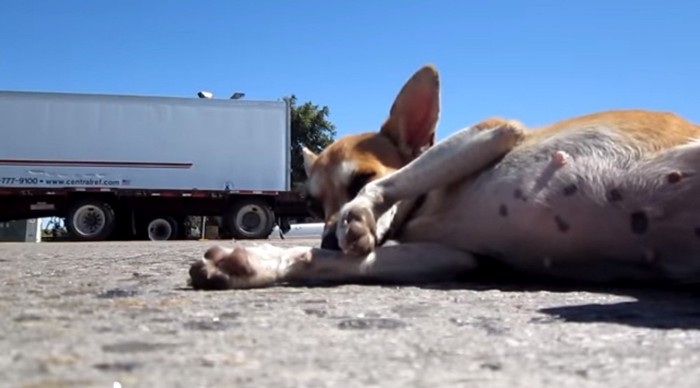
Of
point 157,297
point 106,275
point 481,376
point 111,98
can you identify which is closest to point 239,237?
point 111,98

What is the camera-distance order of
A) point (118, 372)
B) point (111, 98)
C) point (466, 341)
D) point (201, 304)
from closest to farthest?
point (118, 372)
point (466, 341)
point (201, 304)
point (111, 98)

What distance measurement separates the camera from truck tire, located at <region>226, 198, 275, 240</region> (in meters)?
22.9

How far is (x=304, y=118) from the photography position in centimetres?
4369

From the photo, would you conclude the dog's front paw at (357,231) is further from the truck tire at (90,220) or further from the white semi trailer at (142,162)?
the truck tire at (90,220)

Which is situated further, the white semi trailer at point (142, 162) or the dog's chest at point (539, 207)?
the white semi trailer at point (142, 162)

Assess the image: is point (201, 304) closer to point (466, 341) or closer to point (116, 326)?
point (116, 326)

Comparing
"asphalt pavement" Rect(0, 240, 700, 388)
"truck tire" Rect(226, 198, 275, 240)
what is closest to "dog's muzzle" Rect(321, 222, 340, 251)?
"asphalt pavement" Rect(0, 240, 700, 388)

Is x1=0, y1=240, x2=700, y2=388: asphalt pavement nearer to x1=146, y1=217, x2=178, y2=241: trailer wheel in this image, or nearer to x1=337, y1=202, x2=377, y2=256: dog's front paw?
x1=337, y1=202, x2=377, y2=256: dog's front paw

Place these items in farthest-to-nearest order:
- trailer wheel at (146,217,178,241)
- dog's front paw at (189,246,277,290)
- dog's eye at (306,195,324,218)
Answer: trailer wheel at (146,217,178,241) < dog's eye at (306,195,324,218) < dog's front paw at (189,246,277,290)

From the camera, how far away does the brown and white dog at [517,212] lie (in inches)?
130

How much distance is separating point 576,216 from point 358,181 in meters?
1.26

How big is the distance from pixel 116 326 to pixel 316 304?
73 cm

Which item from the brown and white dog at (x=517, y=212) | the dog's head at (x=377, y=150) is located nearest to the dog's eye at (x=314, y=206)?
the dog's head at (x=377, y=150)

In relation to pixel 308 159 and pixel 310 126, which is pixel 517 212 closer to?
pixel 308 159
